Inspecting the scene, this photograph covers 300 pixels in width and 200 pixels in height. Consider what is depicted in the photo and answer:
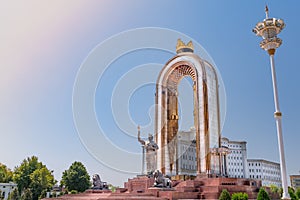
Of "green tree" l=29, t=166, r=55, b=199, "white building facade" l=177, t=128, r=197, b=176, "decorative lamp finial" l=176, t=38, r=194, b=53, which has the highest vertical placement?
"decorative lamp finial" l=176, t=38, r=194, b=53

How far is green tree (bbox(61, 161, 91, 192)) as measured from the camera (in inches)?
1098

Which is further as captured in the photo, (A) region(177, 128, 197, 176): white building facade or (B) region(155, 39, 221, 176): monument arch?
(A) region(177, 128, 197, 176): white building facade

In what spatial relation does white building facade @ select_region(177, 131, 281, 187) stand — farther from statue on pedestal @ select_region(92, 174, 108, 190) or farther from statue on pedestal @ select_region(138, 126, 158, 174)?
statue on pedestal @ select_region(92, 174, 108, 190)

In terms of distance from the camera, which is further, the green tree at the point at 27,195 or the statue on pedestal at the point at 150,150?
the green tree at the point at 27,195

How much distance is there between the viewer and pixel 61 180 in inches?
1124

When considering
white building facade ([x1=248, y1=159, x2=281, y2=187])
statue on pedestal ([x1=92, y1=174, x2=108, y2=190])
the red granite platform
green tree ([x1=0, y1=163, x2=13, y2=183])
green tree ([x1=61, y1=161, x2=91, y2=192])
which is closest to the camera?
the red granite platform

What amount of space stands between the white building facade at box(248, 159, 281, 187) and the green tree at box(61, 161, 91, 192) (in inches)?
1824

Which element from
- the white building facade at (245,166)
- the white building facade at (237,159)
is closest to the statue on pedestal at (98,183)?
the white building facade at (245,166)

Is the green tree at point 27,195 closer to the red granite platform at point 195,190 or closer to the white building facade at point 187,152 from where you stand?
the red granite platform at point 195,190

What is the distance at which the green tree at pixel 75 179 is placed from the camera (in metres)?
27.9

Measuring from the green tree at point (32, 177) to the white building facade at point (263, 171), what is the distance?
4896 centimetres

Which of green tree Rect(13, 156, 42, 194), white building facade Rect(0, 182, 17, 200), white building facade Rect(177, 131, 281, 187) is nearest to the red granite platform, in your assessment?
green tree Rect(13, 156, 42, 194)

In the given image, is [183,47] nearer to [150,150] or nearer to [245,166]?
[150,150]

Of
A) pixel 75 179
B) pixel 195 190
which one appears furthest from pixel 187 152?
pixel 195 190
